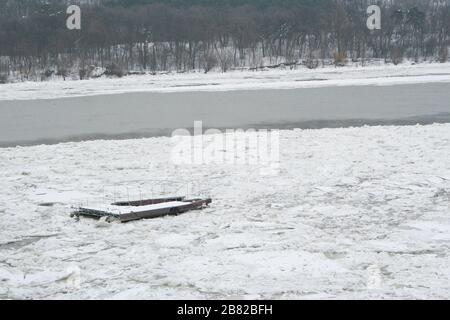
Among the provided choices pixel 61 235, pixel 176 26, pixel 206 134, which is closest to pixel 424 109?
pixel 206 134

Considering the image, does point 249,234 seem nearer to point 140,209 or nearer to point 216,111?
point 140,209

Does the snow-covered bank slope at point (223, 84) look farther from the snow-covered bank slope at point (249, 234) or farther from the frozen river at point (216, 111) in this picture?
the snow-covered bank slope at point (249, 234)

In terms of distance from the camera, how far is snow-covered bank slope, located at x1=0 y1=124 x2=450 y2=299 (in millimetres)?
5625

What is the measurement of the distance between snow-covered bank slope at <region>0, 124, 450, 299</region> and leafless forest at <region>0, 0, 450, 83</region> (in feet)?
126

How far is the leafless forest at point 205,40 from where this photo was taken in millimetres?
54781

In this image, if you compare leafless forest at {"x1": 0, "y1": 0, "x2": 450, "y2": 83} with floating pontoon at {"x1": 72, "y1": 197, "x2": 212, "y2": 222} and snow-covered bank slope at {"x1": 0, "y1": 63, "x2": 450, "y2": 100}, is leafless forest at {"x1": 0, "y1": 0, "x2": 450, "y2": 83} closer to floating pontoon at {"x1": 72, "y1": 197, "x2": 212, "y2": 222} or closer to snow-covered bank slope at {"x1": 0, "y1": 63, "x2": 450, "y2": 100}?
snow-covered bank slope at {"x1": 0, "y1": 63, "x2": 450, "y2": 100}

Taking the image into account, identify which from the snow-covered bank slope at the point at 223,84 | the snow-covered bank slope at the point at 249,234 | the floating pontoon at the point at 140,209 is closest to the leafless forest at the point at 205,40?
the snow-covered bank slope at the point at 223,84

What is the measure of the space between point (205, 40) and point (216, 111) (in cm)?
4514

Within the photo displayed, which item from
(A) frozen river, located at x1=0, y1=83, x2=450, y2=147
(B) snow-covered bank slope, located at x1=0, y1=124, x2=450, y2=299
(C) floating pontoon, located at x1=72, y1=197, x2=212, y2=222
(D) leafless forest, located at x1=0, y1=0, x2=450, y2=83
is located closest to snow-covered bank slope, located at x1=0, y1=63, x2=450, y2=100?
(A) frozen river, located at x1=0, y1=83, x2=450, y2=147

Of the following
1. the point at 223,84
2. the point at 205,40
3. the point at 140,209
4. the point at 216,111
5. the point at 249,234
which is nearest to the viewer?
the point at 249,234

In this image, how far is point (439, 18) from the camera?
7119 cm

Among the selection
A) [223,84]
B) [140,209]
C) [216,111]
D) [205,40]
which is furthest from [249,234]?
[205,40]

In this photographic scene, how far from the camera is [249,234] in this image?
7098 millimetres

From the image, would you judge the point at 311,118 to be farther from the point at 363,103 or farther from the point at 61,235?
the point at 61,235
